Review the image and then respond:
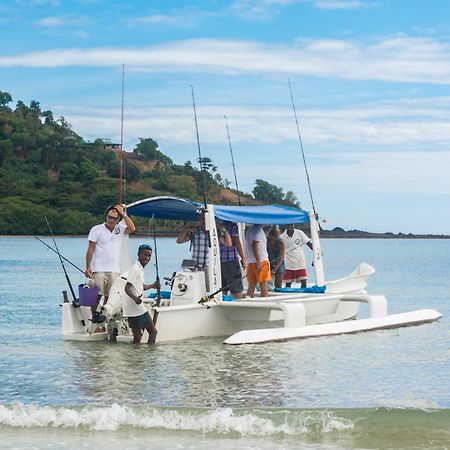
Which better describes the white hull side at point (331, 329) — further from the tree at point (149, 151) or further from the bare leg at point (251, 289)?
the tree at point (149, 151)

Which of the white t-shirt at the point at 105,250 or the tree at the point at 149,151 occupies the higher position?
the tree at the point at 149,151

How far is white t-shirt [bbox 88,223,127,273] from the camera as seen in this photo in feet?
53.7

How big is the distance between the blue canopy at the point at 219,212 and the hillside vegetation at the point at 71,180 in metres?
97.0

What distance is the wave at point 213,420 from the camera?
36.5ft

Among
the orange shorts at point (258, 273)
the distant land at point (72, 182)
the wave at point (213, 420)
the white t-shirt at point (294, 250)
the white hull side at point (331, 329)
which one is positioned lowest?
the wave at point (213, 420)

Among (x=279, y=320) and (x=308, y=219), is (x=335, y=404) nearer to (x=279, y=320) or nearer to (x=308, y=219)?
(x=279, y=320)

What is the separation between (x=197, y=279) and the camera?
16.5 meters

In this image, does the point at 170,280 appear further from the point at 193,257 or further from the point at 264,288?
the point at 264,288

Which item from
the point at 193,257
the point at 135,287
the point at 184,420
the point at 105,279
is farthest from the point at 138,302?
the point at 184,420

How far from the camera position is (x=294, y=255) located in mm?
21250

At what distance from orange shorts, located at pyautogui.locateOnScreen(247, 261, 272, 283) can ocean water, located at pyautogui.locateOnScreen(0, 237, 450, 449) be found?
157 centimetres

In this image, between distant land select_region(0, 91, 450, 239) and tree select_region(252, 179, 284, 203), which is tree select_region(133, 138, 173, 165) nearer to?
distant land select_region(0, 91, 450, 239)

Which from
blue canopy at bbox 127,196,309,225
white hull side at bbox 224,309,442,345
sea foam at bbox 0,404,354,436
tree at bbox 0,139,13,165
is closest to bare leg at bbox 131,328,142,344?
white hull side at bbox 224,309,442,345

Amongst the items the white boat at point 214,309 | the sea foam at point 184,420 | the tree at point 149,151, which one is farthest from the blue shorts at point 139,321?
the tree at point 149,151
